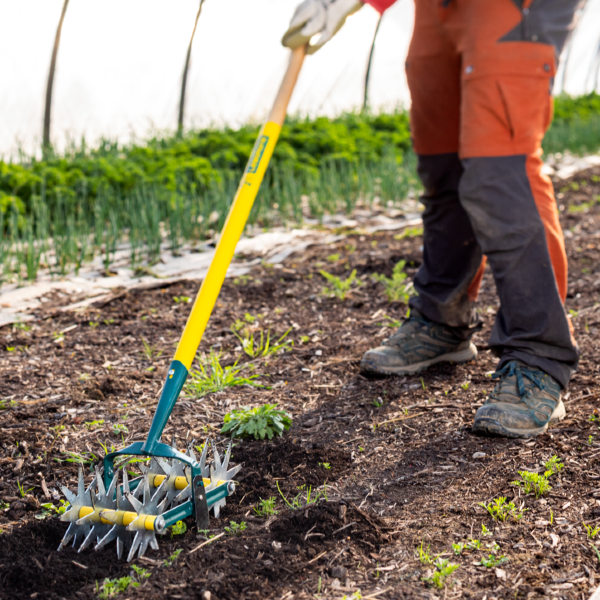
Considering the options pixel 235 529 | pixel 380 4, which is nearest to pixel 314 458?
pixel 235 529

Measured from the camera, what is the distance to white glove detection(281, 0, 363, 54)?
63.9 inches

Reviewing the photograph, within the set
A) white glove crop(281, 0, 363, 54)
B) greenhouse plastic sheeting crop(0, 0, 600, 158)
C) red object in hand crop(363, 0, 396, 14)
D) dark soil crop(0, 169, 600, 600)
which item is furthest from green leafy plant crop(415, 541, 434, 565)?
greenhouse plastic sheeting crop(0, 0, 600, 158)

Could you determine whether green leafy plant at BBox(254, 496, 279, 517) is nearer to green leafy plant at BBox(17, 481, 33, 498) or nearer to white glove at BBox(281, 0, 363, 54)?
green leafy plant at BBox(17, 481, 33, 498)

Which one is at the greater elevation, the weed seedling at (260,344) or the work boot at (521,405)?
the weed seedling at (260,344)

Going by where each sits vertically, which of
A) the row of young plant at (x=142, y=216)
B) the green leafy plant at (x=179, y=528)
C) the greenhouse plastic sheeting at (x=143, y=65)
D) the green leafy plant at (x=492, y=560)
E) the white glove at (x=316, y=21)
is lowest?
the green leafy plant at (x=492, y=560)

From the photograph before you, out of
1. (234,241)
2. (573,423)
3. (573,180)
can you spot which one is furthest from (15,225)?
(573,180)

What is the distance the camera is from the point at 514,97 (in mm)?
1617

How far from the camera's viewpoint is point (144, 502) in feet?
3.92

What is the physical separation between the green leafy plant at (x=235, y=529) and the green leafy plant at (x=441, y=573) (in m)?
0.38

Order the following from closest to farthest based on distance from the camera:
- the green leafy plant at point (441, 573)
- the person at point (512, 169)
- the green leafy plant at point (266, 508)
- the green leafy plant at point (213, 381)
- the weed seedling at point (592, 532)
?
the green leafy plant at point (441, 573), the weed seedling at point (592, 532), the green leafy plant at point (266, 508), the person at point (512, 169), the green leafy plant at point (213, 381)

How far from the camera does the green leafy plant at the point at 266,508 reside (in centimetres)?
137

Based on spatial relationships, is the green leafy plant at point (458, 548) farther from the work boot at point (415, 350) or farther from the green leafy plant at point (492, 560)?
the work boot at point (415, 350)

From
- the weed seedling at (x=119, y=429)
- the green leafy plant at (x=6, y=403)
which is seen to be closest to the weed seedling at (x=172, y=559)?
the weed seedling at (x=119, y=429)

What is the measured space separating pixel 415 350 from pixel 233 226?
0.88m
